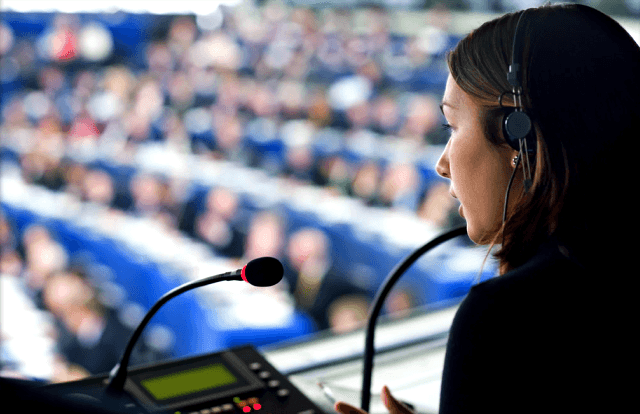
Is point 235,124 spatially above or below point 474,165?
below

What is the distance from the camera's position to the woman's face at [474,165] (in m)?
0.69

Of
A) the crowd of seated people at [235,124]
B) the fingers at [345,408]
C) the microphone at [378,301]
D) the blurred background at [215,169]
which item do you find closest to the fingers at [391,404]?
the fingers at [345,408]

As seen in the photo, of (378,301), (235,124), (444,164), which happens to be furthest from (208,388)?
(235,124)

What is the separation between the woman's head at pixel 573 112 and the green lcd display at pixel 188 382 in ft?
1.34

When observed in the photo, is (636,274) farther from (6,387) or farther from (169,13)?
(169,13)

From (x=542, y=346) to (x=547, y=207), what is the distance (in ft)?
0.50

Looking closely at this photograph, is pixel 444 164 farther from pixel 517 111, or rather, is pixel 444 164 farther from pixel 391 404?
pixel 391 404

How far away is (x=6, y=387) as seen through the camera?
28cm

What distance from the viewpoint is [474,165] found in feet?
2.32

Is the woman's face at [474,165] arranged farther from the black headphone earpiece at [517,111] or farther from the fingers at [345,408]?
the fingers at [345,408]

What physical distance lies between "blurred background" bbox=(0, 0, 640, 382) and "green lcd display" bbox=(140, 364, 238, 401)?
50 cm

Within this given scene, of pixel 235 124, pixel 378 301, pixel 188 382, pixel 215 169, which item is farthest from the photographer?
pixel 235 124

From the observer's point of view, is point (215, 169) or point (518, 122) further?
point (215, 169)

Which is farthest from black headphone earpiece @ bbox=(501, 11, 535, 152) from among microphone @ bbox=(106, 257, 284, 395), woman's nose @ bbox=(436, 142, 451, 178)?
microphone @ bbox=(106, 257, 284, 395)
